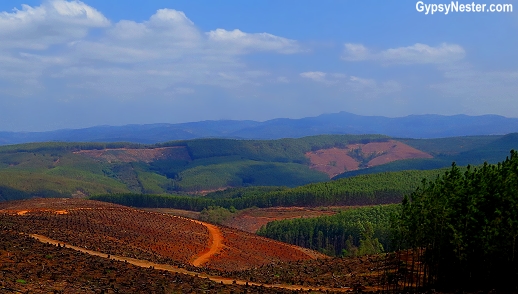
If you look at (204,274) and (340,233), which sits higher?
(204,274)

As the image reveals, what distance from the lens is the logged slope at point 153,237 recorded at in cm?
5406

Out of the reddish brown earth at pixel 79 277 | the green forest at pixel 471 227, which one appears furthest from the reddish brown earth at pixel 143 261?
the green forest at pixel 471 227

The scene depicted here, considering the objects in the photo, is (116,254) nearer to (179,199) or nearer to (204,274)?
(204,274)

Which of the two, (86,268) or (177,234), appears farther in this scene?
(177,234)

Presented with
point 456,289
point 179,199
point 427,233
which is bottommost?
point 179,199

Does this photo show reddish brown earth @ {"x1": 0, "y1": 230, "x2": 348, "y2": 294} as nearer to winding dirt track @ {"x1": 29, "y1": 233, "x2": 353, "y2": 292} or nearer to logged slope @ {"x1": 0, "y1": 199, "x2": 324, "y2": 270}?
winding dirt track @ {"x1": 29, "y1": 233, "x2": 353, "y2": 292}

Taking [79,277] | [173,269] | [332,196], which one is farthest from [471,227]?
[332,196]

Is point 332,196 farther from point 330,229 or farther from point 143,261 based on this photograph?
point 143,261

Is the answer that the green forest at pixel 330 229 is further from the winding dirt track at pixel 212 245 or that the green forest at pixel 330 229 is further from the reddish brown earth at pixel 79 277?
the reddish brown earth at pixel 79 277

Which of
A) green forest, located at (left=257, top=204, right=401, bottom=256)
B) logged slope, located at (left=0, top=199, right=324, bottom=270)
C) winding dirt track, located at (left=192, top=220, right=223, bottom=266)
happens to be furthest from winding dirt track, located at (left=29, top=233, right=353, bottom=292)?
green forest, located at (left=257, top=204, right=401, bottom=256)

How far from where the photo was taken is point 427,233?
36.6 metres

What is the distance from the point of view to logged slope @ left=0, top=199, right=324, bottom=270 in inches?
2128

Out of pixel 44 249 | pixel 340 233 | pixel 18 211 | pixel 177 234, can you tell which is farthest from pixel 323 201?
pixel 44 249

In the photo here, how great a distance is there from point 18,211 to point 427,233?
67.7 m
